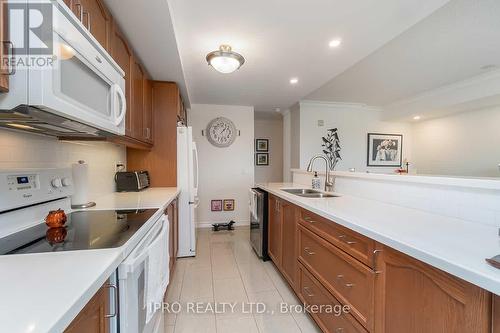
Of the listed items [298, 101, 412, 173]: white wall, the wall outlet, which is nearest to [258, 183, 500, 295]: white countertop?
the wall outlet

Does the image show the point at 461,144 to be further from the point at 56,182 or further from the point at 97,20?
the point at 56,182

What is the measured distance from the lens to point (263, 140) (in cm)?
587

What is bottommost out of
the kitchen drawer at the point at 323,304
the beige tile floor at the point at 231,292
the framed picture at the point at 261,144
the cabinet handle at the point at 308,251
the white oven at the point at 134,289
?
the beige tile floor at the point at 231,292

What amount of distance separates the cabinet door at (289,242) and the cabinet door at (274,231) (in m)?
0.12

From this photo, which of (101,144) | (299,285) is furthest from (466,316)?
(101,144)

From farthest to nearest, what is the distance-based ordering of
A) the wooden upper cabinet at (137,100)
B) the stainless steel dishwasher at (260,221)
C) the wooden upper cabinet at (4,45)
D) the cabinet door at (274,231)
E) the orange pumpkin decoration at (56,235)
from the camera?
the stainless steel dishwasher at (260,221) → the cabinet door at (274,231) → the wooden upper cabinet at (137,100) → the orange pumpkin decoration at (56,235) → the wooden upper cabinet at (4,45)

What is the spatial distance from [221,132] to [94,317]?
12.8 ft

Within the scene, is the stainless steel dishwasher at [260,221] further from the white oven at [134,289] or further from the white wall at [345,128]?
the white wall at [345,128]

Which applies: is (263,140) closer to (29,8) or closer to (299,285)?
(299,285)

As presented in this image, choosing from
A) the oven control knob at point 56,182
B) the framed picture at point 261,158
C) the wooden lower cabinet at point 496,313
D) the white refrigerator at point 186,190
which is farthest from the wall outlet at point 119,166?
the framed picture at point 261,158

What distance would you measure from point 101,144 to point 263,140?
413 centimetres

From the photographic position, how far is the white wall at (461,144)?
3.96 meters

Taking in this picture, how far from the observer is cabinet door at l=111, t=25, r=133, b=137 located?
167 cm

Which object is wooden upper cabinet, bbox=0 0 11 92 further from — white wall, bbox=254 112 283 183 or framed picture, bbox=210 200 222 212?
white wall, bbox=254 112 283 183
